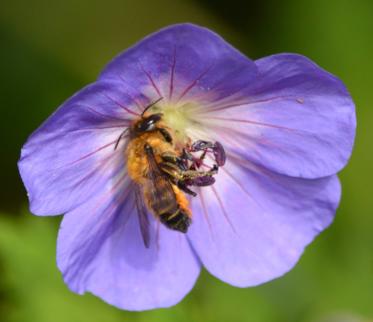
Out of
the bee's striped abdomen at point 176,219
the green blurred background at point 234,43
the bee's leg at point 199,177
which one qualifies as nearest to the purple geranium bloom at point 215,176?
the bee's leg at point 199,177

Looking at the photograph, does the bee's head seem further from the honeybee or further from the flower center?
the flower center

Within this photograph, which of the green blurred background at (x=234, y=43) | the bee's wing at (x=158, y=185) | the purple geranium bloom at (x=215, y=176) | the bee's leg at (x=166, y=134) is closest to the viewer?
the purple geranium bloom at (x=215, y=176)

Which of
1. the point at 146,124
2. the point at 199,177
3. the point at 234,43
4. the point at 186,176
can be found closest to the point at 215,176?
the point at 199,177

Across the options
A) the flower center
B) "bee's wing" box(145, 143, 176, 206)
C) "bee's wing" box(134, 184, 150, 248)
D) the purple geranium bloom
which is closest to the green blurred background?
the purple geranium bloom

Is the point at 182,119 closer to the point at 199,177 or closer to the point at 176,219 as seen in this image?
the point at 199,177

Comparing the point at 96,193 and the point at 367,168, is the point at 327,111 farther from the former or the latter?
the point at 367,168

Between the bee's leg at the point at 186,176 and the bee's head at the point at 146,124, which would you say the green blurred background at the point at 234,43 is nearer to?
the bee's leg at the point at 186,176

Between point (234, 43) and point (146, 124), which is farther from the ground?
point (146, 124)
